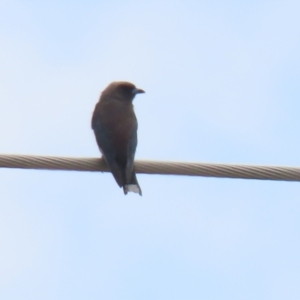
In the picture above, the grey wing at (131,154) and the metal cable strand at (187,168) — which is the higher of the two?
the grey wing at (131,154)

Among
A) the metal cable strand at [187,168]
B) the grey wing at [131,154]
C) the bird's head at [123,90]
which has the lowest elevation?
the metal cable strand at [187,168]

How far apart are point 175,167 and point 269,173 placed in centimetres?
63

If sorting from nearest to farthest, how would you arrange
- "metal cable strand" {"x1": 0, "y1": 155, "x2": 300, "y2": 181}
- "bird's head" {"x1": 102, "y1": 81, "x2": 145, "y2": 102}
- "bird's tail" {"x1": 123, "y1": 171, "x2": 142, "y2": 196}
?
1. "metal cable strand" {"x1": 0, "y1": 155, "x2": 300, "y2": 181}
2. "bird's tail" {"x1": 123, "y1": 171, "x2": 142, "y2": 196}
3. "bird's head" {"x1": 102, "y1": 81, "x2": 145, "y2": 102}

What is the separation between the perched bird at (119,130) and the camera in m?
7.83

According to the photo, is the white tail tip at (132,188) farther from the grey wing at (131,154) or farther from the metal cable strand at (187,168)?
the metal cable strand at (187,168)

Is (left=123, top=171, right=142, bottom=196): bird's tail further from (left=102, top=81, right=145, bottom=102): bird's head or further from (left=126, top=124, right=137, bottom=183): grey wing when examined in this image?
(left=102, top=81, right=145, bottom=102): bird's head

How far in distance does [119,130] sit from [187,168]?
204 centimetres

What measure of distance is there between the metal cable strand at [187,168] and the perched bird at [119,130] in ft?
3.19

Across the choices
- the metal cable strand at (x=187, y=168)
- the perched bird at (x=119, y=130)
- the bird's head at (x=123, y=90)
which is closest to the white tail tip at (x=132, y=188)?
the perched bird at (x=119, y=130)

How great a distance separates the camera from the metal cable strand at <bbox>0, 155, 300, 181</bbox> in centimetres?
650

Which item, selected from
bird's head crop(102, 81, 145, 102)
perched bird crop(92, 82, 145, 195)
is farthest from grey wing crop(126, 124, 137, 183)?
bird's head crop(102, 81, 145, 102)

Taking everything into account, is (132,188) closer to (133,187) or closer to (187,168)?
(133,187)

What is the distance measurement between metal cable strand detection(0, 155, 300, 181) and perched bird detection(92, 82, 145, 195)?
38.3 inches

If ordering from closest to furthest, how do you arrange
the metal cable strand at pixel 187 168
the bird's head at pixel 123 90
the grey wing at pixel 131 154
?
the metal cable strand at pixel 187 168 → the grey wing at pixel 131 154 → the bird's head at pixel 123 90
